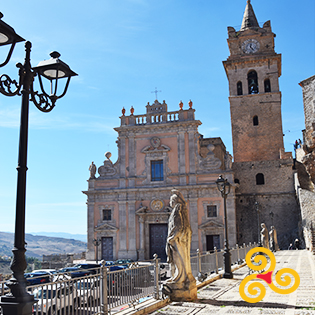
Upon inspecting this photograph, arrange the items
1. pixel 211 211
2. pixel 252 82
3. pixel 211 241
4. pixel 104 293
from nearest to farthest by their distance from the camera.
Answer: pixel 104 293 → pixel 211 241 → pixel 211 211 → pixel 252 82

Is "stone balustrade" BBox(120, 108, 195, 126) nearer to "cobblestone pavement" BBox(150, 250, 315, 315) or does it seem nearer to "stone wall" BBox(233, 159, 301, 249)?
"stone wall" BBox(233, 159, 301, 249)

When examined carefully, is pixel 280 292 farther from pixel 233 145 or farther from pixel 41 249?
pixel 41 249

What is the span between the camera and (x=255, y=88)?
42.6m

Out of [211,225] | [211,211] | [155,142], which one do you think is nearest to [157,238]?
[211,225]

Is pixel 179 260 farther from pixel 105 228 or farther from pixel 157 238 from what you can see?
pixel 105 228

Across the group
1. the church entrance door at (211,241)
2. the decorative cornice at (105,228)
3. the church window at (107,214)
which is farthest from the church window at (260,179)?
the church window at (107,214)

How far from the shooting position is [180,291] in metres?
9.43

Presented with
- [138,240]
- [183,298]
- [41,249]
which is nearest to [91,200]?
[138,240]

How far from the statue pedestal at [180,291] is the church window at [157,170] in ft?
78.2

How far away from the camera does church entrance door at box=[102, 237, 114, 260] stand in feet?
107

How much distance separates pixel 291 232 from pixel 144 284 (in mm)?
27610

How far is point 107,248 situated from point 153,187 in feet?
22.2

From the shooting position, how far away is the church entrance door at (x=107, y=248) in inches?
1281

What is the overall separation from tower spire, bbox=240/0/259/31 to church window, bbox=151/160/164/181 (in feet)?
71.2
